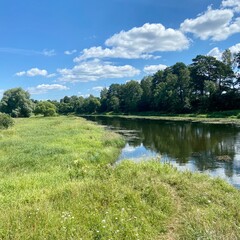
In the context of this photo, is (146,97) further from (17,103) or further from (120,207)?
(120,207)

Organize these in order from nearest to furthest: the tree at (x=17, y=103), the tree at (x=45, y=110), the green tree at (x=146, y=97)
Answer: the tree at (x=17, y=103) → the green tree at (x=146, y=97) → the tree at (x=45, y=110)

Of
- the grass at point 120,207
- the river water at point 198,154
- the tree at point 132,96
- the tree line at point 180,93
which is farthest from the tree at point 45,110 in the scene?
the grass at point 120,207

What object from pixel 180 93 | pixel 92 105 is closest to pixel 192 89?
pixel 180 93

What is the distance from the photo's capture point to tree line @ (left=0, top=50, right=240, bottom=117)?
232 ft

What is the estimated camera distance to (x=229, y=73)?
7419 cm

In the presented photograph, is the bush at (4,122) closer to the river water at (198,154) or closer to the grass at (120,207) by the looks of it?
the river water at (198,154)

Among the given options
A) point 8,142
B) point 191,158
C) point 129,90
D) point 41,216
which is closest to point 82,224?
point 41,216

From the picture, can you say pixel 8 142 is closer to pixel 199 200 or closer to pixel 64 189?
pixel 64 189

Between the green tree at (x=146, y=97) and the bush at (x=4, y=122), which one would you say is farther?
the green tree at (x=146, y=97)

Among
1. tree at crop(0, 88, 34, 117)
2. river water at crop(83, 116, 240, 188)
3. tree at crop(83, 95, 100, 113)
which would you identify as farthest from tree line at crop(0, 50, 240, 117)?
river water at crop(83, 116, 240, 188)

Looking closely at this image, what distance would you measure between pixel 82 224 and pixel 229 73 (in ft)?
246

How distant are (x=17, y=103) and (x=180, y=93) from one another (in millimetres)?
56447

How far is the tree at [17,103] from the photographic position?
318 ft

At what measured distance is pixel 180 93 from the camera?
82.9 metres
